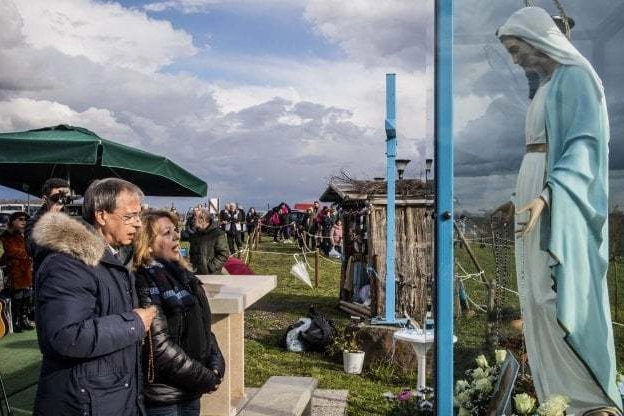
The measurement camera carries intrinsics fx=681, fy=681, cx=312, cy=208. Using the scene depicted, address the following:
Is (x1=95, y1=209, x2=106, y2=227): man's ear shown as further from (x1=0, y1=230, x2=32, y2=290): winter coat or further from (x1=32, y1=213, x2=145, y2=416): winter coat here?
(x1=0, y1=230, x2=32, y2=290): winter coat

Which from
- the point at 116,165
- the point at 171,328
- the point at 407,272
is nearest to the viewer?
the point at 171,328

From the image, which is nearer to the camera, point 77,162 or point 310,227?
point 77,162

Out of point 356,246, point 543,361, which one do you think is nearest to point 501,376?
point 543,361

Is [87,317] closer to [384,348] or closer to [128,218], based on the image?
[128,218]

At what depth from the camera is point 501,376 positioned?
9.23ft

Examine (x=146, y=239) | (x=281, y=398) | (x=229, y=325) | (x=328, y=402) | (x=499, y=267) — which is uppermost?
(x=146, y=239)

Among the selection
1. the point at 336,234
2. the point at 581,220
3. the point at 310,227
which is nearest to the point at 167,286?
the point at 581,220

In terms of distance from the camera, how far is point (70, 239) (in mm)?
2588

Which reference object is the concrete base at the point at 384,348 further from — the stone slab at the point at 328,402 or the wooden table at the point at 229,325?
the wooden table at the point at 229,325

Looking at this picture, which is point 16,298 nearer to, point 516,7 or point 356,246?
point 356,246

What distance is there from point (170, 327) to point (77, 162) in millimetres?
4036

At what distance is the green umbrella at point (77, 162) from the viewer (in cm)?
659

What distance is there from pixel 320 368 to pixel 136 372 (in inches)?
218

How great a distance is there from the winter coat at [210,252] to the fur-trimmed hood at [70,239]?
6.28 meters
